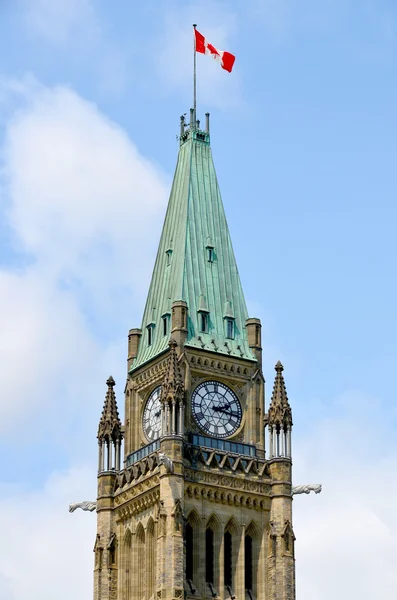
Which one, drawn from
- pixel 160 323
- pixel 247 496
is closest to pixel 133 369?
pixel 160 323

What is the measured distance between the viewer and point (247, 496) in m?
115

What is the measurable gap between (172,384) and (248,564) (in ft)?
34.4

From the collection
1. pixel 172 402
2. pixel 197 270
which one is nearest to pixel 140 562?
pixel 172 402

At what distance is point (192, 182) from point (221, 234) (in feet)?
11.6

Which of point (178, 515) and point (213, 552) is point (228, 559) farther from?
point (178, 515)

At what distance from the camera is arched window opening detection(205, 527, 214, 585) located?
113000 millimetres

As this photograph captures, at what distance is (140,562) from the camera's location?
115 metres

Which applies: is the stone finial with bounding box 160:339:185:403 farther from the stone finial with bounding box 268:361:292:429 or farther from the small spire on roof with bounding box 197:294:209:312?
the stone finial with bounding box 268:361:292:429

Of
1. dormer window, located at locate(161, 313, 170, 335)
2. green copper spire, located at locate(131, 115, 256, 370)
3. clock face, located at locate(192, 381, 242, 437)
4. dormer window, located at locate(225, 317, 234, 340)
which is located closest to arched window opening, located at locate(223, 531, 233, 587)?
clock face, located at locate(192, 381, 242, 437)

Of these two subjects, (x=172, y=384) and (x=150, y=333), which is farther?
(x=150, y=333)

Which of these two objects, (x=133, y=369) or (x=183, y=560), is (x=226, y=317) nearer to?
(x=133, y=369)

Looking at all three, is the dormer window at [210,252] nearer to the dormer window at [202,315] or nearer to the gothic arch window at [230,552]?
the dormer window at [202,315]

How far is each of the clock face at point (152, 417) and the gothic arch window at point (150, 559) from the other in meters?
5.33

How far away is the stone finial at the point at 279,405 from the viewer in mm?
116812
